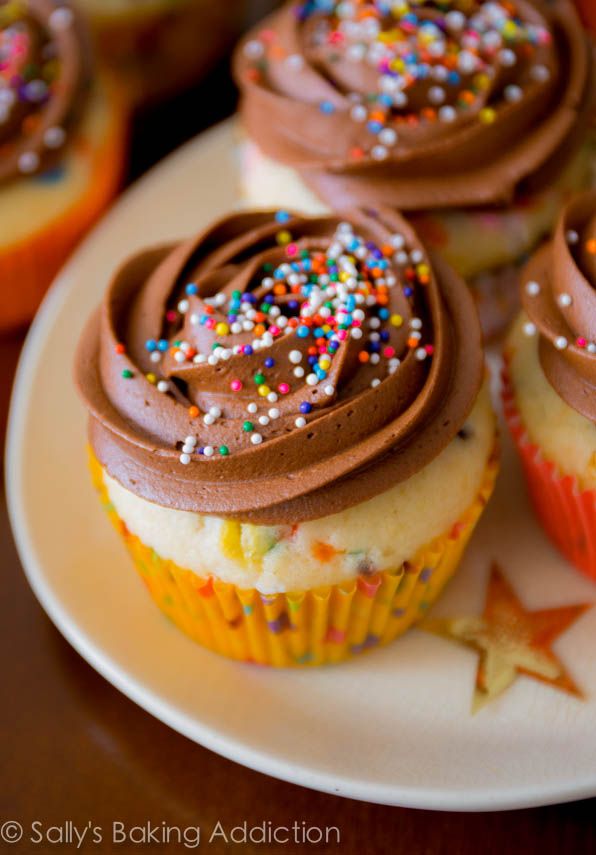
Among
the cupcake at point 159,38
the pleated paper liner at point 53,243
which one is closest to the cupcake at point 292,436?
the pleated paper liner at point 53,243

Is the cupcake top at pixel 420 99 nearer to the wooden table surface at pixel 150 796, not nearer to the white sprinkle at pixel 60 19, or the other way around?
the white sprinkle at pixel 60 19

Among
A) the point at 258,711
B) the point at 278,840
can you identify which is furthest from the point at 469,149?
the point at 278,840

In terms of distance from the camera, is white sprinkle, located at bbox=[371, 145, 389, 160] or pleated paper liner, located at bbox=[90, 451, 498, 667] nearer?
pleated paper liner, located at bbox=[90, 451, 498, 667]

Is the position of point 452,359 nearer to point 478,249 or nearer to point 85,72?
point 478,249

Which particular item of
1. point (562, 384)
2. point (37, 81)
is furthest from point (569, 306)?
point (37, 81)

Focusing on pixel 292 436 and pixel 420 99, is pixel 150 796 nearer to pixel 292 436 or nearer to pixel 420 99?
pixel 292 436

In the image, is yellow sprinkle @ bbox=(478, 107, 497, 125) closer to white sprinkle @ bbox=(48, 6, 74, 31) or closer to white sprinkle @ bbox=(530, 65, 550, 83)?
white sprinkle @ bbox=(530, 65, 550, 83)

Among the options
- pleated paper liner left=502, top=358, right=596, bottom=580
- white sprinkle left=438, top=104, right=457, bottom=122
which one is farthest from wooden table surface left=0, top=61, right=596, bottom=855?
white sprinkle left=438, top=104, right=457, bottom=122
